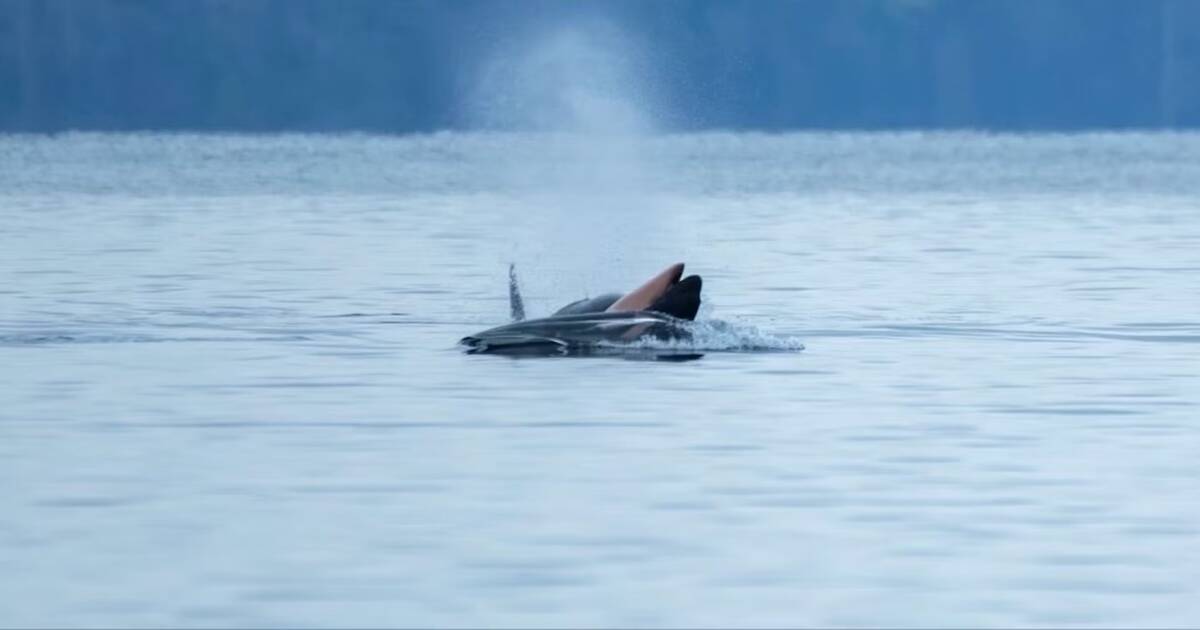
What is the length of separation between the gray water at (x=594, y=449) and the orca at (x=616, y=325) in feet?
1.32

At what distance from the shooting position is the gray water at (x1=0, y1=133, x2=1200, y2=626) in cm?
1855

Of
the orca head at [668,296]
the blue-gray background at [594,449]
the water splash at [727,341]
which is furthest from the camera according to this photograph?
the water splash at [727,341]

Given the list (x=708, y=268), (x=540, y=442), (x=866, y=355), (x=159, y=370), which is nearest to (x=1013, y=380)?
(x=866, y=355)

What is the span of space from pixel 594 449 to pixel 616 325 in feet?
23.9

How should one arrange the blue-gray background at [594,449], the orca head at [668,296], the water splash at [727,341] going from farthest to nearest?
the water splash at [727,341] < the orca head at [668,296] < the blue-gray background at [594,449]

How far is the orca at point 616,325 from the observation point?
3195 centimetres

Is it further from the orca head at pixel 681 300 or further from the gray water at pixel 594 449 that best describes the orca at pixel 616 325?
the gray water at pixel 594 449

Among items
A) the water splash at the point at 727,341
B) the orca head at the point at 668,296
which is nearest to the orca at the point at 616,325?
the orca head at the point at 668,296

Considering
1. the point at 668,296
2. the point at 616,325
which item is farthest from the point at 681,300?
the point at 616,325

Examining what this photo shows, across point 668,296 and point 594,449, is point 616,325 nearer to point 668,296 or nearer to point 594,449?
point 668,296

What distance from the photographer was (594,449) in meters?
24.8

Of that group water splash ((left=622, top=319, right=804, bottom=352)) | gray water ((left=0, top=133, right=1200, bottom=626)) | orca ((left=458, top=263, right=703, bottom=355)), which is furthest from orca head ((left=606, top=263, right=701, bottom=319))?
gray water ((left=0, top=133, right=1200, bottom=626))

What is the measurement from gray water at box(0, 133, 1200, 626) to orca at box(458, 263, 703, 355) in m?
0.40

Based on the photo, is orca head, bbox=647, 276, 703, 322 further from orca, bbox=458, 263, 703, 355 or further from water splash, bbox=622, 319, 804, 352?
water splash, bbox=622, 319, 804, 352
